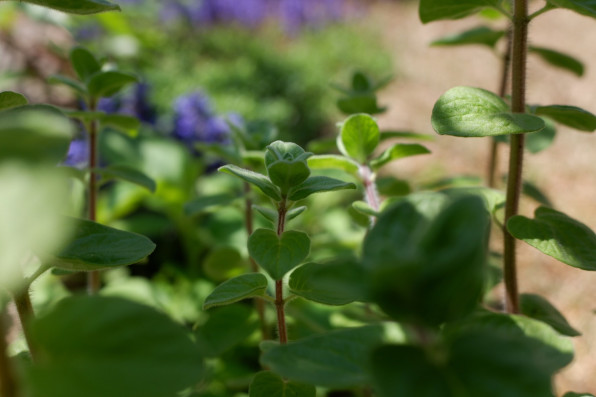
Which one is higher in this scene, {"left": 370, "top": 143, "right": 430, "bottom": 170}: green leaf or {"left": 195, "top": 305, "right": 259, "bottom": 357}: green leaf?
{"left": 370, "top": 143, "right": 430, "bottom": 170}: green leaf

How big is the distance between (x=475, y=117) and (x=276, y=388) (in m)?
0.33

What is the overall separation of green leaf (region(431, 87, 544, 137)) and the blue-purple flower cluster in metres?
4.03

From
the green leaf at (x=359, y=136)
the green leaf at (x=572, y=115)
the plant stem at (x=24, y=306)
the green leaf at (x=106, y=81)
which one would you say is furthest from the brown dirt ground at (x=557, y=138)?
the plant stem at (x=24, y=306)

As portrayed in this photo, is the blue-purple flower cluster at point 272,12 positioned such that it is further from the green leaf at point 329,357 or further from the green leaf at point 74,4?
the green leaf at point 329,357

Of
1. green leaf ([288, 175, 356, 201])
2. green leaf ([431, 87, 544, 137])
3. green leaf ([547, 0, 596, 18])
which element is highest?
green leaf ([547, 0, 596, 18])

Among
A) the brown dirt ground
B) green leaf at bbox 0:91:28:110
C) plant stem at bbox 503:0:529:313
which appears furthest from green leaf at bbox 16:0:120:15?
the brown dirt ground

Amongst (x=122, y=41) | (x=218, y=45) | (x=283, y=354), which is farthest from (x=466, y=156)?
(x=283, y=354)

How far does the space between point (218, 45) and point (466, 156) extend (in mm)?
2049

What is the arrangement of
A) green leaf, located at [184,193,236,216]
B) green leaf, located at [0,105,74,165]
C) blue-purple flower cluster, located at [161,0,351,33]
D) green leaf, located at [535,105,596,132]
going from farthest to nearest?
blue-purple flower cluster, located at [161,0,351,33], green leaf, located at [184,193,236,216], green leaf, located at [535,105,596,132], green leaf, located at [0,105,74,165]

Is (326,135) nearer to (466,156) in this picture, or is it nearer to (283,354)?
(466,156)

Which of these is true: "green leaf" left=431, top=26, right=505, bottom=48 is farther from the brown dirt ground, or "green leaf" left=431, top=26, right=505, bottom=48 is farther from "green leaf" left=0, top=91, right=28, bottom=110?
"green leaf" left=0, top=91, right=28, bottom=110

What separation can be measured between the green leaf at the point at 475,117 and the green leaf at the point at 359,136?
0.34 feet

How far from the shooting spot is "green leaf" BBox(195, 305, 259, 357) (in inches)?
31.0

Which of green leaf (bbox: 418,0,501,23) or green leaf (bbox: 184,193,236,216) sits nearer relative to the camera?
green leaf (bbox: 418,0,501,23)
